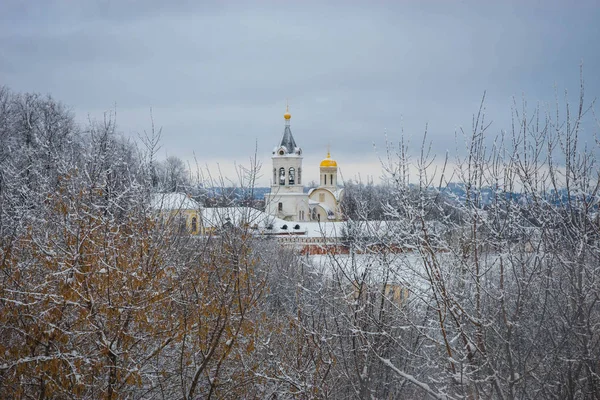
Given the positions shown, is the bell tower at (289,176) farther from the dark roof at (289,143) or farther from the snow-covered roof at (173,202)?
the snow-covered roof at (173,202)

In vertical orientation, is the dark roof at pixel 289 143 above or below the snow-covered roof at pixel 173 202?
above

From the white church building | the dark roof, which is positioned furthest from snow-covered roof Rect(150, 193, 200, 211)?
the dark roof

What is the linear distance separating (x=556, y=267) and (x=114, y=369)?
17.2 feet

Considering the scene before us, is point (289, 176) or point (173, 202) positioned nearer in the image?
point (173, 202)

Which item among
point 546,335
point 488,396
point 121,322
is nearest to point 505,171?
point 546,335

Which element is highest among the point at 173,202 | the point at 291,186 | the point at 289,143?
the point at 289,143

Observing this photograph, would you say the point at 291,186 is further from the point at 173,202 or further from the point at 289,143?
the point at 173,202

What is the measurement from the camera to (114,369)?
703 cm

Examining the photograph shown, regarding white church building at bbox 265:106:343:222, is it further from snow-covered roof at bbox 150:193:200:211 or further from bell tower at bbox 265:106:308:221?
snow-covered roof at bbox 150:193:200:211

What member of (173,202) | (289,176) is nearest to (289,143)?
(289,176)

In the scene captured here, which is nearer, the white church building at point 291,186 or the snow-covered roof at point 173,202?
the snow-covered roof at point 173,202

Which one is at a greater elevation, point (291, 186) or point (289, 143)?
point (289, 143)

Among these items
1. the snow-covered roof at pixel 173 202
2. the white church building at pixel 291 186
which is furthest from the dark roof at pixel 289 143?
the snow-covered roof at pixel 173 202

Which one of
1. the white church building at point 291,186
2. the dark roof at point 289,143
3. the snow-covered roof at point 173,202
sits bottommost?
the snow-covered roof at point 173,202
